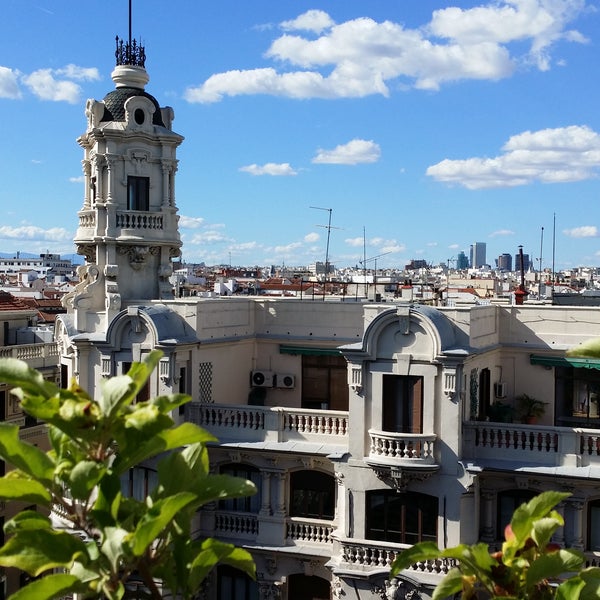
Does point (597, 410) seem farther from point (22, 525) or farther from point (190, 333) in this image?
point (22, 525)

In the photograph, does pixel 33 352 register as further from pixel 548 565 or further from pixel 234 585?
pixel 548 565

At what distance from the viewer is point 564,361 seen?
87.6 feet

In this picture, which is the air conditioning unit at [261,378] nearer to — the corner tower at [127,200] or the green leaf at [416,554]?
the corner tower at [127,200]

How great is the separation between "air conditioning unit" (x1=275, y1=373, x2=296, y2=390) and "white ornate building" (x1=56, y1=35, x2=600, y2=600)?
0.07 m

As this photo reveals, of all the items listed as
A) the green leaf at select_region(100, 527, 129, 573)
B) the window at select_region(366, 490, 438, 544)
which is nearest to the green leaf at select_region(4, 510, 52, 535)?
the green leaf at select_region(100, 527, 129, 573)

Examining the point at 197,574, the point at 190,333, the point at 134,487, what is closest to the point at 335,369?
the point at 190,333

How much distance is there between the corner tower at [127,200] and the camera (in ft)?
101

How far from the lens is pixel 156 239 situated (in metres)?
31.3

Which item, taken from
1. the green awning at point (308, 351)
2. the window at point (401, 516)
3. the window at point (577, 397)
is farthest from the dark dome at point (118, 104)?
the window at point (577, 397)

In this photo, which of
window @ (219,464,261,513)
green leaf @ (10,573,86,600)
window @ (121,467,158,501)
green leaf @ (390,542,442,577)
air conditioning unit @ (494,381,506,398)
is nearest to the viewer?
green leaf @ (10,573,86,600)

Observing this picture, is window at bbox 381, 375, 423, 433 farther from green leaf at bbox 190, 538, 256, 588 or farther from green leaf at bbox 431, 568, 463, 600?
green leaf at bbox 190, 538, 256, 588

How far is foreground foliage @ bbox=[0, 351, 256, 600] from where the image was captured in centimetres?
844

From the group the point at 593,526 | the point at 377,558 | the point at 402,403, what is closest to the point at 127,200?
the point at 402,403

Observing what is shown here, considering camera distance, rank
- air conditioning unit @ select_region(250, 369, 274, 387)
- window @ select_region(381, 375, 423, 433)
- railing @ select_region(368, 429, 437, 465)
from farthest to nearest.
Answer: air conditioning unit @ select_region(250, 369, 274, 387) → window @ select_region(381, 375, 423, 433) → railing @ select_region(368, 429, 437, 465)
